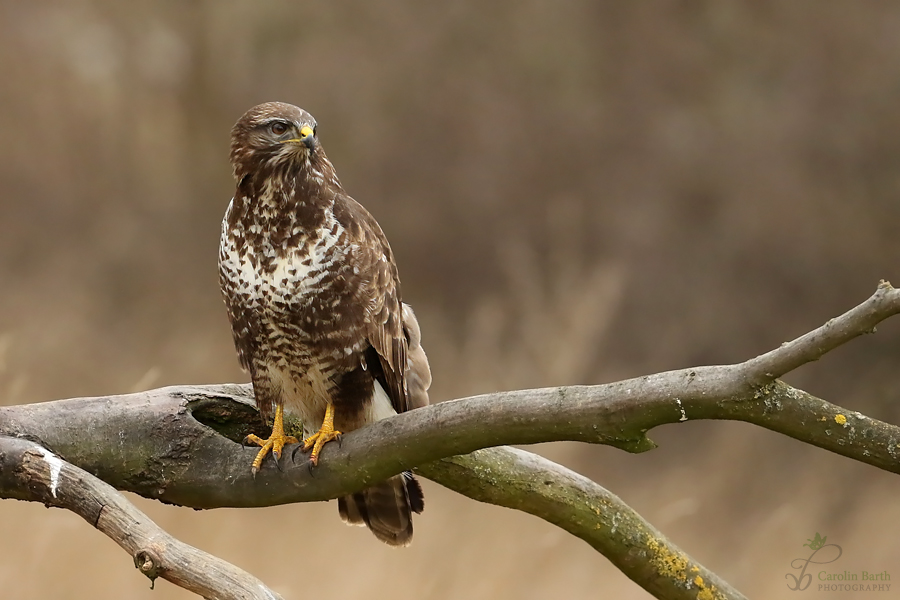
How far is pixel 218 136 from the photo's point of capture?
15.8ft

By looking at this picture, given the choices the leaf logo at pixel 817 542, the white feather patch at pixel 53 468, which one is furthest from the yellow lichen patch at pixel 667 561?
the leaf logo at pixel 817 542

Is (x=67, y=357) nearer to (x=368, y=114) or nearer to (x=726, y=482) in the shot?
(x=368, y=114)

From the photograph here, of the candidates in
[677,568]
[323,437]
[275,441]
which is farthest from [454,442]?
[677,568]

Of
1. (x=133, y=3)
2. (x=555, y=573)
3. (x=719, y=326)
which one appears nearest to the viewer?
(x=555, y=573)

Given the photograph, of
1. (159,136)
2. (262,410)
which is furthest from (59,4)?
(262,410)

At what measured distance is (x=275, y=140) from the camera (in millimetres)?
2334

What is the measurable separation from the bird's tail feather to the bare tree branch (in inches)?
6.2

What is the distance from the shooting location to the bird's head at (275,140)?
2324 mm

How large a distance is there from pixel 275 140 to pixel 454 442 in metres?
0.90

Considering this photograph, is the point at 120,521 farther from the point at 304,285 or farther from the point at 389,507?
the point at 389,507

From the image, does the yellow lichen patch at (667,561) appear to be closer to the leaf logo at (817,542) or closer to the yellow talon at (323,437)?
the yellow talon at (323,437)

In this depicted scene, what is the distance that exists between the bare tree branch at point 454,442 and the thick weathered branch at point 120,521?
0.51 feet

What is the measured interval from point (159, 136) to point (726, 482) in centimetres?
312

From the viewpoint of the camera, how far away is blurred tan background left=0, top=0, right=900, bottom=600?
13.7 feet
